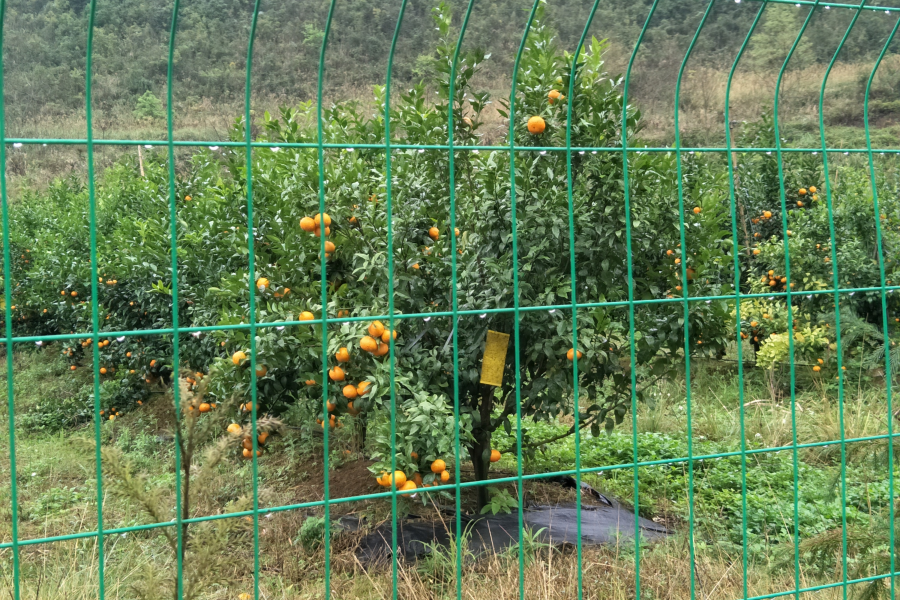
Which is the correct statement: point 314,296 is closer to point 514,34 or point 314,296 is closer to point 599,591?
point 599,591

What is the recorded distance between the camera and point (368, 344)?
2.76 metres

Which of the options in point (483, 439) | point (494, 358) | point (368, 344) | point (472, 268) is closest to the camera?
point (494, 358)

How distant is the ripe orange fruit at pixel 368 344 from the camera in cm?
276

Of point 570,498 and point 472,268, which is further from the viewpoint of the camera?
point 570,498

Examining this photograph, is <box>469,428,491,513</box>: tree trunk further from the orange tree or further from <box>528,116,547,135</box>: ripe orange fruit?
<box>528,116,547,135</box>: ripe orange fruit

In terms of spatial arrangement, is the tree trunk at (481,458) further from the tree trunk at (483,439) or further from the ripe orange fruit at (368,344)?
the ripe orange fruit at (368,344)

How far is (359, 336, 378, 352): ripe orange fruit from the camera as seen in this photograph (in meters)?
2.76

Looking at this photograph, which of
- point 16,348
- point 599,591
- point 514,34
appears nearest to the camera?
point 599,591

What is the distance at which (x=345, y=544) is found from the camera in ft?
11.2

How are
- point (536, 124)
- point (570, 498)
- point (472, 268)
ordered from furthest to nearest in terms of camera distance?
point (570, 498) < point (472, 268) < point (536, 124)

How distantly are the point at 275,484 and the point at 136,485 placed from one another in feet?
9.75

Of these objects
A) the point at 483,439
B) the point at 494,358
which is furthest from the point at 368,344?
the point at 483,439

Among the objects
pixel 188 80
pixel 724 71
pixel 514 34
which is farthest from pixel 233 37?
pixel 724 71

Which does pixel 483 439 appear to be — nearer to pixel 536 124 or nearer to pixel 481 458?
pixel 481 458
